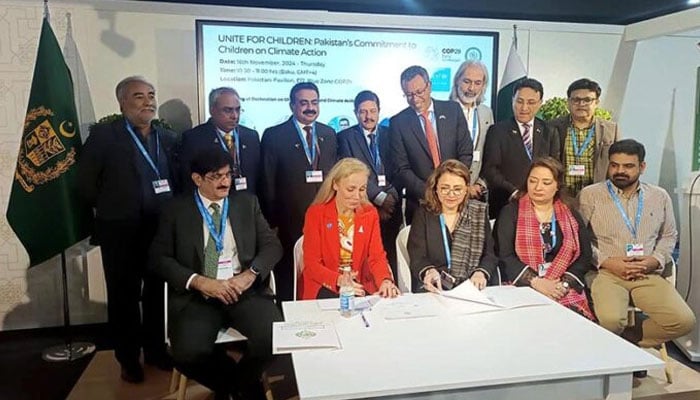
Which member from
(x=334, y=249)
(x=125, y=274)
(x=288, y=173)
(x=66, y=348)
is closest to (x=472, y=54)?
(x=288, y=173)

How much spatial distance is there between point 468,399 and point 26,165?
A: 292 cm

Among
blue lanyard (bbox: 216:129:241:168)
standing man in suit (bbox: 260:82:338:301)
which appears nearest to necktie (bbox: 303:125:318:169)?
standing man in suit (bbox: 260:82:338:301)

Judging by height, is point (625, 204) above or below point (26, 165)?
below

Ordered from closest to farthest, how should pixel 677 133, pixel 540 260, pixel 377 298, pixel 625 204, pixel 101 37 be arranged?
pixel 377 298 < pixel 540 260 < pixel 625 204 < pixel 101 37 < pixel 677 133

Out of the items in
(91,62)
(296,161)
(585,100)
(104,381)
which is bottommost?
(104,381)

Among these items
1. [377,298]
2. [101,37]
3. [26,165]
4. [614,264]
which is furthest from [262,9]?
[614,264]

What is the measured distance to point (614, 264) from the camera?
314 centimetres

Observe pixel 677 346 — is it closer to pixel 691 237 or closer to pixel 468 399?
pixel 691 237

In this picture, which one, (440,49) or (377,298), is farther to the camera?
(440,49)

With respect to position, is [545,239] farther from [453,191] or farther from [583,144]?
[583,144]

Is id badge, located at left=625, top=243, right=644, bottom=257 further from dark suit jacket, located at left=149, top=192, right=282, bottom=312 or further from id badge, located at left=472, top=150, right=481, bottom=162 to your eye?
dark suit jacket, located at left=149, top=192, right=282, bottom=312

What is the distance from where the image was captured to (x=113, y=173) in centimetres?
317

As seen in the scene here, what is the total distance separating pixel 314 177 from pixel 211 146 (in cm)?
65

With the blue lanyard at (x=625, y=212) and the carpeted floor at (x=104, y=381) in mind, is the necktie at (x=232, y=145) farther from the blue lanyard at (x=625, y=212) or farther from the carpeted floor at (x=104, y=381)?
the blue lanyard at (x=625, y=212)
